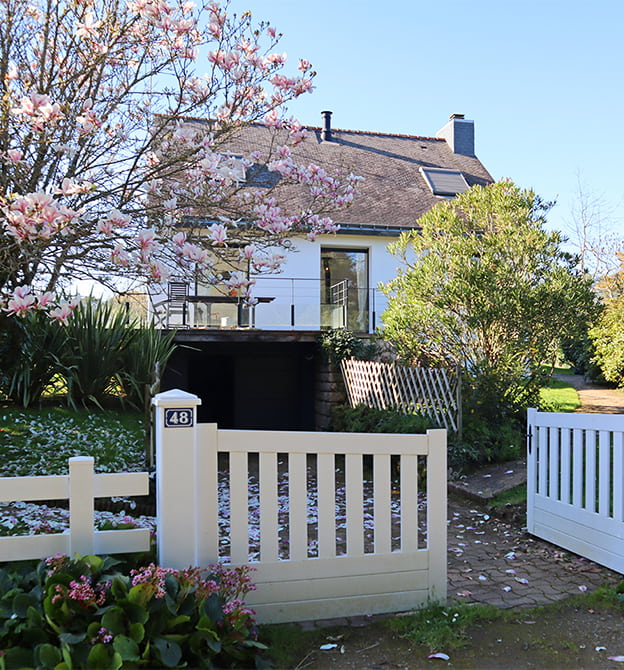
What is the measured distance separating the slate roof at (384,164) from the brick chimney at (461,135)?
→ 238 mm

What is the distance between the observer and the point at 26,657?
7.29ft

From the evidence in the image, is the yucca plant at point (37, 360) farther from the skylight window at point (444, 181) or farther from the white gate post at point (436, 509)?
the skylight window at point (444, 181)

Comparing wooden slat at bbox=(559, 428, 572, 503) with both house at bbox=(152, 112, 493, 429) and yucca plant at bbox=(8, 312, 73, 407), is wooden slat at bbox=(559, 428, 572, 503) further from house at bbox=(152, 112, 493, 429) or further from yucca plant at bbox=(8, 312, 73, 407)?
house at bbox=(152, 112, 493, 429)

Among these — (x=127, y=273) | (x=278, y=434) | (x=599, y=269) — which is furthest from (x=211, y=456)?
(x=599, y=269)

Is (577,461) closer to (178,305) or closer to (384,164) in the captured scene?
(178,305)

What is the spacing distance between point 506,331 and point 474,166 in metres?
11.9

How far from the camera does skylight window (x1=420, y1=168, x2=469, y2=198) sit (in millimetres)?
16797

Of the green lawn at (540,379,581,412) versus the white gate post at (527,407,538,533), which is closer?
the white gate post at (527,407,538,533)

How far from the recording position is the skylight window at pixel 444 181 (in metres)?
16.8

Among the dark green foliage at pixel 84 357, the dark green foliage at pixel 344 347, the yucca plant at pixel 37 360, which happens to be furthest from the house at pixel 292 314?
the yucca plant at pixel 37 360

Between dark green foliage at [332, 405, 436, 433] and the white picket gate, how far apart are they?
4530 mm

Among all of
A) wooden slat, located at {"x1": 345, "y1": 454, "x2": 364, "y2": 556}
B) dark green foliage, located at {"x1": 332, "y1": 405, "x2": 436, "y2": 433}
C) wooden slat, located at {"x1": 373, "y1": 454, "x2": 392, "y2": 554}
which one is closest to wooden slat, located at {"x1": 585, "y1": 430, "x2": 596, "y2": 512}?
wooden slat, located at {"x1": 373, "y1": 454, "x2": 392, "y2": 554}

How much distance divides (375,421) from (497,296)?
274cm

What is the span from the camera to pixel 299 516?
309 cm
